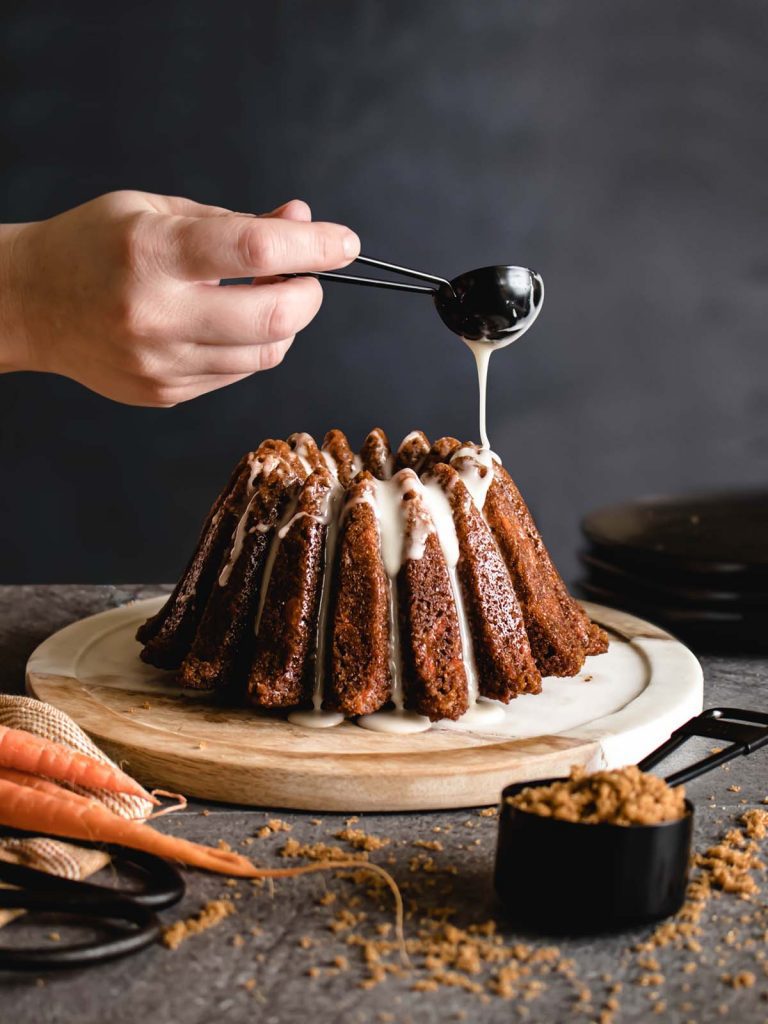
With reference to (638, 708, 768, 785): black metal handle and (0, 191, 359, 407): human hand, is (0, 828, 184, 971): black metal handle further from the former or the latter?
(0, 191, 359, 407): human hand

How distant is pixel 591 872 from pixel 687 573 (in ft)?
5.34

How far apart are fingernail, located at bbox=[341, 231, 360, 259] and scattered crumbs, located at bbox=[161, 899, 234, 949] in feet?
4.29

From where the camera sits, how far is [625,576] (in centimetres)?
326

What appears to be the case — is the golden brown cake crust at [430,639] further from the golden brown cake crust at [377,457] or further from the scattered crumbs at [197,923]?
the scattered crumbs at [197,923]

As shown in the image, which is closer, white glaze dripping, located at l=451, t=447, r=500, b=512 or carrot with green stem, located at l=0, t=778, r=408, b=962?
carrot with green stem, located at l=0, t=778, r=408, b=962

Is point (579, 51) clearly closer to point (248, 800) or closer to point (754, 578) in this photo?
point (754, 578)

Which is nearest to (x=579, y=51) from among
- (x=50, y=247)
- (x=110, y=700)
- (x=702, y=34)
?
(x=702, y=34)

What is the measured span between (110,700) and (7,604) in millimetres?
1285

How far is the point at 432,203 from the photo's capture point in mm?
6016

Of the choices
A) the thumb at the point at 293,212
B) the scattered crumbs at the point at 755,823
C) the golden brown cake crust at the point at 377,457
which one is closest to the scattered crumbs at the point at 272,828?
the scattered crumbs at the point at 755,823

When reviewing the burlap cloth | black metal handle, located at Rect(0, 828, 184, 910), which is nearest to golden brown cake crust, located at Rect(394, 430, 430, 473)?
the burlap cloth

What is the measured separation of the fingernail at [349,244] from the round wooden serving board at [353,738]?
3.11 ft

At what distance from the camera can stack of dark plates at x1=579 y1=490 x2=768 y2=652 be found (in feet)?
10.1

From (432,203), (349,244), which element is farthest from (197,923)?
(432,203)
